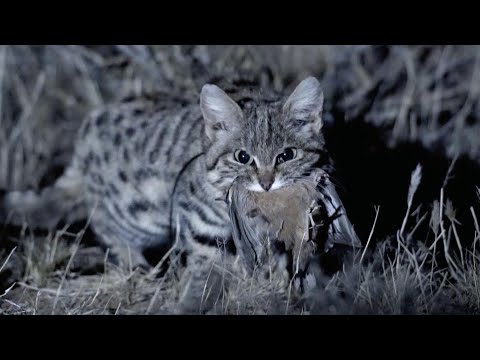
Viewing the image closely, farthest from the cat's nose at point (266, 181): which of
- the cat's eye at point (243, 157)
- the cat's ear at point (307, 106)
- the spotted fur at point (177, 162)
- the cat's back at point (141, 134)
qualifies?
the cat's back at point (141, 134)

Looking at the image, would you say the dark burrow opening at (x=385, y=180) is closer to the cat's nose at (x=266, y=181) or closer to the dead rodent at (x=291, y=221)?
the dead rodent at (x=291, y=221)

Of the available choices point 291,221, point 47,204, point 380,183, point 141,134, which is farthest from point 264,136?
point 47,204

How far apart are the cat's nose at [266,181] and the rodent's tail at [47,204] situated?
7.04 ft

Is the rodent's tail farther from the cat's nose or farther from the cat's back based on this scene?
the cat's nose

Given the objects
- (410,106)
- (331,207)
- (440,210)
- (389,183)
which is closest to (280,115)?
(331,207)

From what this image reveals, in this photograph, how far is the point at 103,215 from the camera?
5.70 m

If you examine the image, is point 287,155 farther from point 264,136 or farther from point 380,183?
point 380,183

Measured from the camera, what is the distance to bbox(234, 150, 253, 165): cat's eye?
14.5ft

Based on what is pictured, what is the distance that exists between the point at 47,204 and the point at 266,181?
2.31 m

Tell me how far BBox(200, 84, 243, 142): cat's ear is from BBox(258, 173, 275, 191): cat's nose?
46cm

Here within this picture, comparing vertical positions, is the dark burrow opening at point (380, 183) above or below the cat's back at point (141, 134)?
below

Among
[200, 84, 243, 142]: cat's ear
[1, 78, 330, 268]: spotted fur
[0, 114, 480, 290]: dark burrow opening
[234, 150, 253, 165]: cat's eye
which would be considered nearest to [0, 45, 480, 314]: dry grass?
[0, 114, 480, 290]: dark burrow opening

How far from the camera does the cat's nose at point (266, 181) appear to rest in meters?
4.21
